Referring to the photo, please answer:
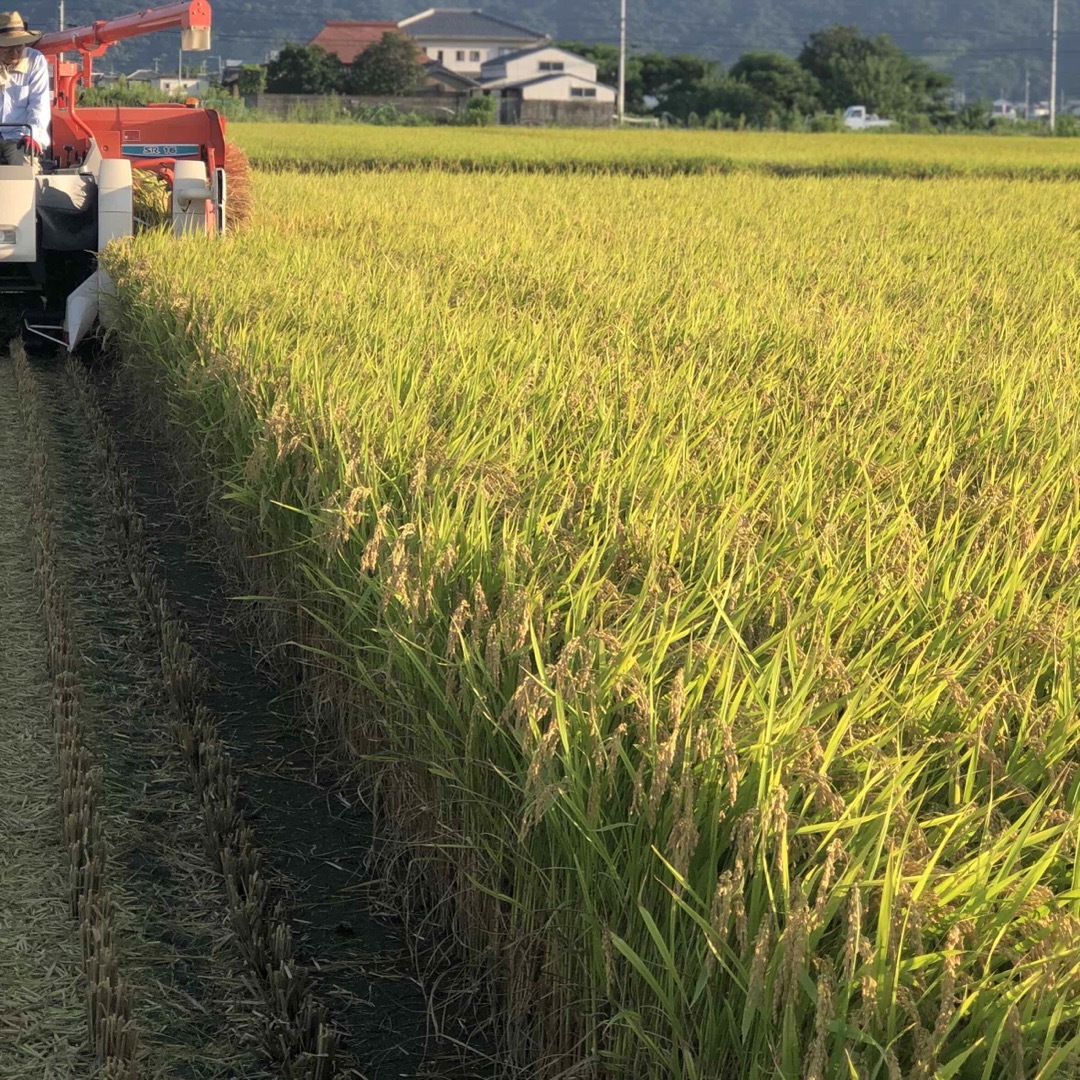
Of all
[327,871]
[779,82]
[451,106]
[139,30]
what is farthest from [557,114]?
[327,871]

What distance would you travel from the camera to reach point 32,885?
8.93 feet

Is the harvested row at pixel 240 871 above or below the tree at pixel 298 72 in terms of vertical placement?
below

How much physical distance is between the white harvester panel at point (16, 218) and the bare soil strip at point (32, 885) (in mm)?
3023

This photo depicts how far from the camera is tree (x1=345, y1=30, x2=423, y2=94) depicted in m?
54.8

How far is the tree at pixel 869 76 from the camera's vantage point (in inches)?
2416

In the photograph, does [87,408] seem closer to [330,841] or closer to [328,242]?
[328,242]

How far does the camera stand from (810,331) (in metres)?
5.75

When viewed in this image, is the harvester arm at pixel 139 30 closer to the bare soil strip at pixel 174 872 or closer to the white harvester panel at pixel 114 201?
the white harvester panel at pixel 114 201

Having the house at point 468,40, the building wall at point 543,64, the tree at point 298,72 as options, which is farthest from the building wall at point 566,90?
the house at point 468,40

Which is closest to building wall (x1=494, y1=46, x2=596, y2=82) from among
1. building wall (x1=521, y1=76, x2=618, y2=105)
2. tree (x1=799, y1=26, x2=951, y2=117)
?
building wall (x1=521, y1=76, x2=618, y2=105)

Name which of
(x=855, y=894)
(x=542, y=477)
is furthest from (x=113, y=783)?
(x=855, y=894)

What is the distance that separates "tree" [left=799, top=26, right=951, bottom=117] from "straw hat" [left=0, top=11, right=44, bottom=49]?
55800 millimetres

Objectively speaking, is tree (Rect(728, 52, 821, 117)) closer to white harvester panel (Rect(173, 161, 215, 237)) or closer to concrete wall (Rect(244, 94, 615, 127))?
concrete wall (Rect(244, 94, 615, 127))

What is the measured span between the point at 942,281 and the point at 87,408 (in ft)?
15.1
